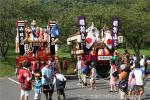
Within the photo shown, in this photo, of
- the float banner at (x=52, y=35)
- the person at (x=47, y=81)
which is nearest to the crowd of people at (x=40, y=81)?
the person at (x=47, y=81)

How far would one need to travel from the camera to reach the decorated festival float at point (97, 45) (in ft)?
87.8

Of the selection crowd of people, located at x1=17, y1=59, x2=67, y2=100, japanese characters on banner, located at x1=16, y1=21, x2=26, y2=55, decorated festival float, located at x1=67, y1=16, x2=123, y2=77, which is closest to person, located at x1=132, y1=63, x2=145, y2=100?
crowd of people, located at x1=17, y1=59, x2=67, y2=100

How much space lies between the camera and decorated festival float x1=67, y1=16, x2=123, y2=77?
87.8 ft

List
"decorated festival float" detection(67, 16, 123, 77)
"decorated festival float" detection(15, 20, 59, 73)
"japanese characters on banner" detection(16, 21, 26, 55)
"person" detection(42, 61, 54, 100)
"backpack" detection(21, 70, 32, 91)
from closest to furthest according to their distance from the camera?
"backpack" detection(21, 70, 32, 91), "person" detection(42, 61, 54, 100), "decorated festival float" detection(15, 20, 59, 73), "japanese characters on banner" detection(16, 21, 26, 55), "decorated festival float" detection(67, 16, 123, 77)

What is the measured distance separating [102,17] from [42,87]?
31143 mm

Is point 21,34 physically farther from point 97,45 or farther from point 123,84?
point 123,84

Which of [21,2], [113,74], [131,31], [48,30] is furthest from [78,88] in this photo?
[131,31]

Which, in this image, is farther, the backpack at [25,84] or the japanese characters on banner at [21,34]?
the japanese characters on banner at [21,34]

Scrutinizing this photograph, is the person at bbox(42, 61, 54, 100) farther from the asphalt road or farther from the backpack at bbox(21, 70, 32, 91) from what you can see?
the asphalt road

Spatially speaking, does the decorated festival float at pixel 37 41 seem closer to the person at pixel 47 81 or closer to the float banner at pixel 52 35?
the float banner at pixel 52 35

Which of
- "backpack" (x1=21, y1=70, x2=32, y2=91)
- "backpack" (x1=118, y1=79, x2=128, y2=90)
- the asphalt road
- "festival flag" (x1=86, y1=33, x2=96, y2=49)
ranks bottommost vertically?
the asphalt road

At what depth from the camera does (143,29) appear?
46219 millimetres

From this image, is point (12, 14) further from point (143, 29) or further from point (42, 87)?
point (42, 87)

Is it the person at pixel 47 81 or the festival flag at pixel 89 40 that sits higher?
the festival flag at pixel 89 40
